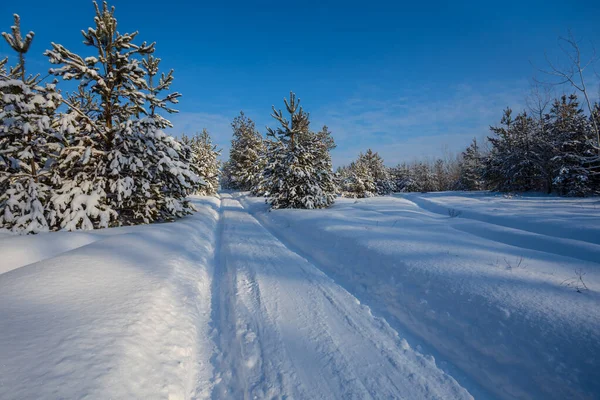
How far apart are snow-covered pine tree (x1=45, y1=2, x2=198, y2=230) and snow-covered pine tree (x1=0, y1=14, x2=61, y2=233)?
1.49 feet

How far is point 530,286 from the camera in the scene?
355 cm

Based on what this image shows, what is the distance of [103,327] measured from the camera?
2.71 m

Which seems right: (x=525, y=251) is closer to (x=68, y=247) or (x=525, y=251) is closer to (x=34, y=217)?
(x=68, y=247)

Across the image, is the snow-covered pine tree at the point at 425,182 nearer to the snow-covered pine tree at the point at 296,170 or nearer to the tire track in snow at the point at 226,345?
the snow-covered pine tree at the point at 296,170

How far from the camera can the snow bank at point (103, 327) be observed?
2.02m

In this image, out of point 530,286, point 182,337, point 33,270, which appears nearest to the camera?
point 182,337

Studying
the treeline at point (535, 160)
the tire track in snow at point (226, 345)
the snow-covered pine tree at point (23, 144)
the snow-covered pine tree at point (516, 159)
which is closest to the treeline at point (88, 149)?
the snow-covered pine tree at point (23, 144)

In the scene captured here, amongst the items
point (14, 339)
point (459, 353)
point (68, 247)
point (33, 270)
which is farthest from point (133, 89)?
point (459, 353)

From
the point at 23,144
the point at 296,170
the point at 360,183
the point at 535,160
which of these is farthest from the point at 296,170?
the point at 535,160

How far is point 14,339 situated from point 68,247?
15.2 feet

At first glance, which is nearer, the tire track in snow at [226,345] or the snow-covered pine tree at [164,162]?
the tire track in snow at [226,345]

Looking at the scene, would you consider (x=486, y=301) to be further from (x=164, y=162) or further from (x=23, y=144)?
(x=23, y=144)

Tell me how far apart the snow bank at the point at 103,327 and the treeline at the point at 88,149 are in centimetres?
289

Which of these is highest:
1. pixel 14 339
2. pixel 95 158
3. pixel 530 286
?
pixel 95 158
